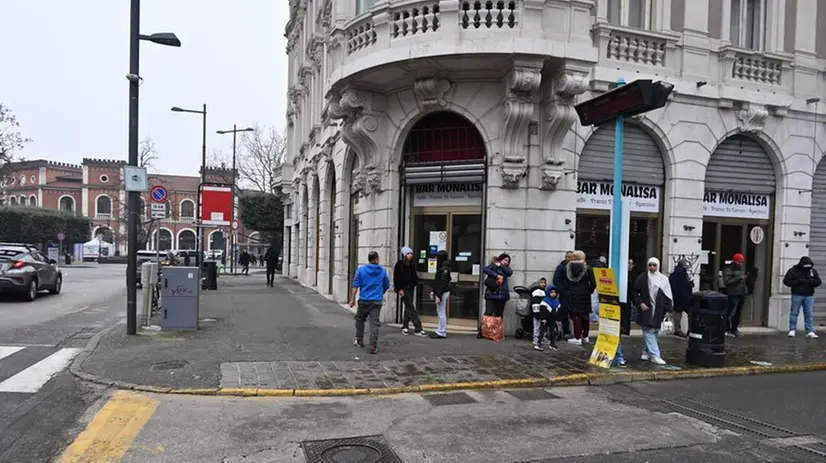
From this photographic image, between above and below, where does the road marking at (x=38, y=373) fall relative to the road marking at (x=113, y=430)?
below

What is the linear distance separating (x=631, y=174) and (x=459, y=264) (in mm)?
4318

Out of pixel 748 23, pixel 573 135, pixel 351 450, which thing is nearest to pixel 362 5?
pixel 573 135

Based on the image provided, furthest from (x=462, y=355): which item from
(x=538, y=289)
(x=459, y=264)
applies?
(x=459, y=264)

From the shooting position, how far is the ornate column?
1048 centimetres

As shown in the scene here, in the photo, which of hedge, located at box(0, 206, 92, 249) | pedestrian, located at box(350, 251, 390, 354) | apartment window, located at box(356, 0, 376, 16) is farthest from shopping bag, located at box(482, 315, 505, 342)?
hedge, located at box(0, 206, 92, 249)

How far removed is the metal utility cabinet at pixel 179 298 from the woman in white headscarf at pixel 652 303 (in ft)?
26.4

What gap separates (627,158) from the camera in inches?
489

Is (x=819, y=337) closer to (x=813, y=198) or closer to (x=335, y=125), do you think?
(x=813, y=198)

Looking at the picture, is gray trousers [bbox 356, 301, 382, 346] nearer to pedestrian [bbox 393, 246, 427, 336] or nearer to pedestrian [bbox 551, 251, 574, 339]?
pedestrian [bbox 393, 246, 427, 336]

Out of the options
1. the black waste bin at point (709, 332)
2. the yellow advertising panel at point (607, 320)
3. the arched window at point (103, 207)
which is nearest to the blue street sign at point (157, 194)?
the yellow advertising panel at point (607, 320)

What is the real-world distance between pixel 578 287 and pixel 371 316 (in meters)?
3.75

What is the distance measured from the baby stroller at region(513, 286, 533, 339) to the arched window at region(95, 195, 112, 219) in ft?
278

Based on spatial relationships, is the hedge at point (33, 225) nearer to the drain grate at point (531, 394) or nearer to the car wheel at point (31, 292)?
the car wheel at point (31, 292)

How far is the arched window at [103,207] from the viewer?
272 feet
